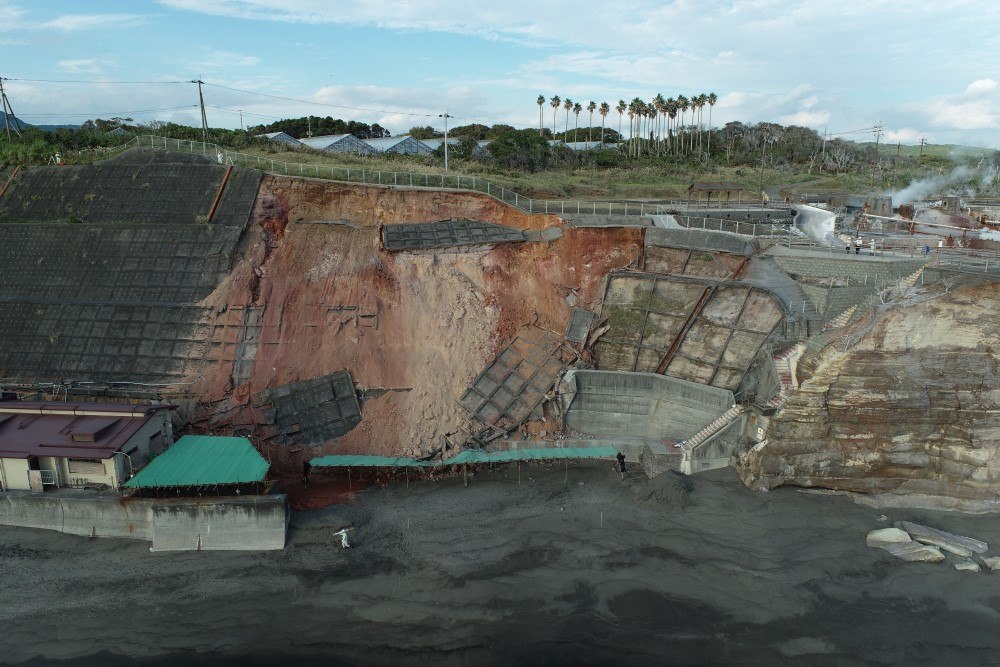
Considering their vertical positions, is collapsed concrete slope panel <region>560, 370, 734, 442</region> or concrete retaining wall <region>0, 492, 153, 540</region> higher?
collapsed concrete slope panel <region>560, 370, 734, 442</region>

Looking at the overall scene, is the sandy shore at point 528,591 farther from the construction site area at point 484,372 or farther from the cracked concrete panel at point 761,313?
the cracked concrete panel at point 761,313

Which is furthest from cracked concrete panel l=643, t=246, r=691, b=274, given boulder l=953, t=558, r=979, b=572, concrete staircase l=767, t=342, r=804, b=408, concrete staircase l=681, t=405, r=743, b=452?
boulder l=953, t=558, r=979, b=572

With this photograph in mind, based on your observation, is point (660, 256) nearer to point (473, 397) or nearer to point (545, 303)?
point (545, 303)

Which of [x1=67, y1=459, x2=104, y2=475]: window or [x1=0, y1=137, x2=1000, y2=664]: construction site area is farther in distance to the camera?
[x1=67, y1=459, x2=104, y2=475]: window

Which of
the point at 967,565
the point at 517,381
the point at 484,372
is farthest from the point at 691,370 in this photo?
the point at 967,565

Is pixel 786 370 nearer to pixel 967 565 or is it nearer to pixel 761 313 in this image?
pixel 761 313

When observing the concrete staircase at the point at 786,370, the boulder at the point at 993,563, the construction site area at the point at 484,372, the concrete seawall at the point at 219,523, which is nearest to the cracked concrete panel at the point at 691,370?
the construction site area at the point at 484,372

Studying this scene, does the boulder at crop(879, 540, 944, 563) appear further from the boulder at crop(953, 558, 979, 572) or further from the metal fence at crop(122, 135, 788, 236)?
the metal fence at crop(122, 135, 788, 236)
